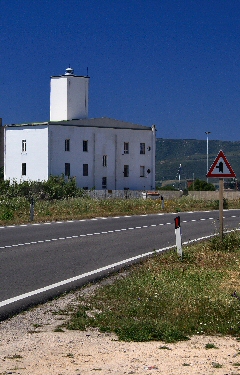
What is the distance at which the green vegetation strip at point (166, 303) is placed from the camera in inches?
359

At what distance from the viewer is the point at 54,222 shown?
31047 millimetres

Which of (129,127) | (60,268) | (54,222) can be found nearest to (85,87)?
(129,127)

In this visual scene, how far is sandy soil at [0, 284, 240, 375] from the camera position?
711cm

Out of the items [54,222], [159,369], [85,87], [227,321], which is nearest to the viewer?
[159,369]

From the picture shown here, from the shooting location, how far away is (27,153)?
9581cm

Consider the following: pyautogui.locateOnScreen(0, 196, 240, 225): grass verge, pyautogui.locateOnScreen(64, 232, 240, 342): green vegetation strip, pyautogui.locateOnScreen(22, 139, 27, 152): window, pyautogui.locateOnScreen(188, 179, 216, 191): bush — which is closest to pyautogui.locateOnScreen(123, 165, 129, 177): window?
pyautogui.locateOnScreen(22, 139, 27, 152): window

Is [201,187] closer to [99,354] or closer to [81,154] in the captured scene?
[81,154]

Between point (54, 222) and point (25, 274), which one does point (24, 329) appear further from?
point (54, 222)

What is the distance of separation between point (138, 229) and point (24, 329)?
59.4 ft

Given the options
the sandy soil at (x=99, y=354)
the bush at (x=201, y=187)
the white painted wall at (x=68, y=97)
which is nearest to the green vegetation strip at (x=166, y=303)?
→ the sandy soil at (x=99, y=354)

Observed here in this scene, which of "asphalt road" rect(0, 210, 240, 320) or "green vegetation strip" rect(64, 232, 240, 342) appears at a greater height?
"green vegetation strip" rect(64, 232, 240, 342)

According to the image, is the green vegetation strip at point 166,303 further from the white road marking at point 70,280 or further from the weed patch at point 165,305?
the white road marking at point 70,280

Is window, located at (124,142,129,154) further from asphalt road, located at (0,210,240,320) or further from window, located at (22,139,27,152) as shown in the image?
asphalt road, located at (0,210,240,320)

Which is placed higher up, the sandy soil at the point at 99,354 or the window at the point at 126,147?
the window at the point at 126,147
